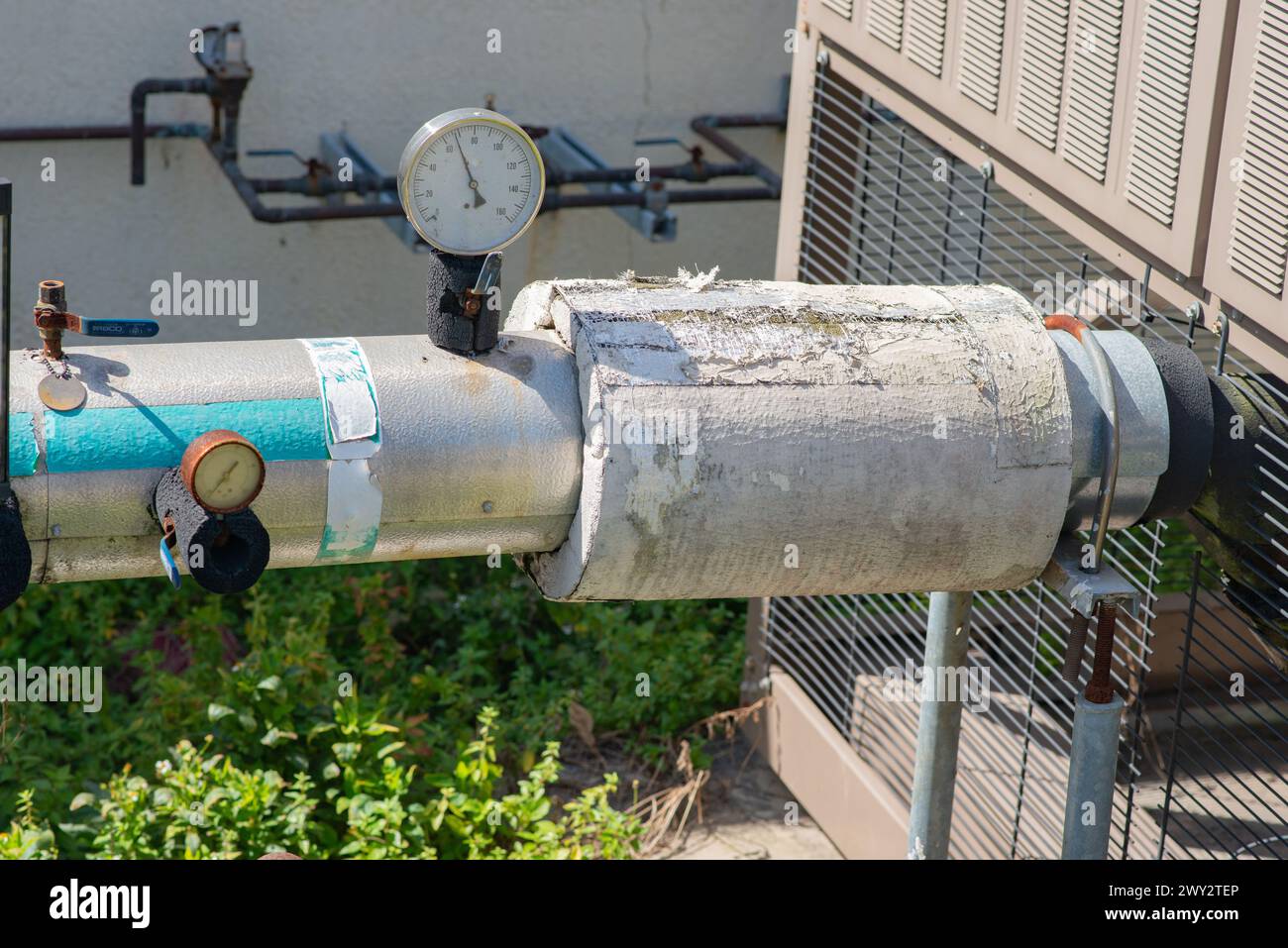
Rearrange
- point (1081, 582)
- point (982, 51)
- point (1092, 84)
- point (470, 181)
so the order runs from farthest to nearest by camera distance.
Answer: point (982, 51), point (1092, 84), point (1081, 582), point (470, 181)

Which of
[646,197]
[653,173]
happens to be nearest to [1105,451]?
[646,197]

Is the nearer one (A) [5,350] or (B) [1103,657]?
(A) [5,350]

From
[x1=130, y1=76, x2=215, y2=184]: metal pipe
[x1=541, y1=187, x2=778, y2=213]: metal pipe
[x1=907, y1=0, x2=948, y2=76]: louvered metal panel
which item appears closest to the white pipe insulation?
[x1=907, y1=0, x2=948, y2=76]: louvered metal panel

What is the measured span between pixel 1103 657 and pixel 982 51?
204 centimetres

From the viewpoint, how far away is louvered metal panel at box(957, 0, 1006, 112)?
4.35 meters

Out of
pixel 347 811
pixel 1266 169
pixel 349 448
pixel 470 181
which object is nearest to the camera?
pixel 349 448

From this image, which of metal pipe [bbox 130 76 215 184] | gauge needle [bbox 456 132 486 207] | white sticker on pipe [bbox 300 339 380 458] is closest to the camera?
white sticker on pipe [bbox 300 339 380 458]

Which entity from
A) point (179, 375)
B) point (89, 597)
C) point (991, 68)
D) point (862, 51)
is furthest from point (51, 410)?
point (89, 597)

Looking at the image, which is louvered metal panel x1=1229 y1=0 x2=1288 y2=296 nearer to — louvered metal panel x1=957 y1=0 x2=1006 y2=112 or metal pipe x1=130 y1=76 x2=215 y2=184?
louvered metal panel x1=957 y1=0 x2=1006 y2=112

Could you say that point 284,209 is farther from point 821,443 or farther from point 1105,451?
point 1105,451

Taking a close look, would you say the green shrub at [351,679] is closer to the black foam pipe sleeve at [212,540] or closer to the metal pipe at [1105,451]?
the black foam pipe sleeve at [212,540]

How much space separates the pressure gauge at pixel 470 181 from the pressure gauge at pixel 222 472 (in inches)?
22.5

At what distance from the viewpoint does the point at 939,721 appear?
3.77 m

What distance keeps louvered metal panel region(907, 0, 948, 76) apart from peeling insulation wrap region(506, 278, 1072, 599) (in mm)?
1755
